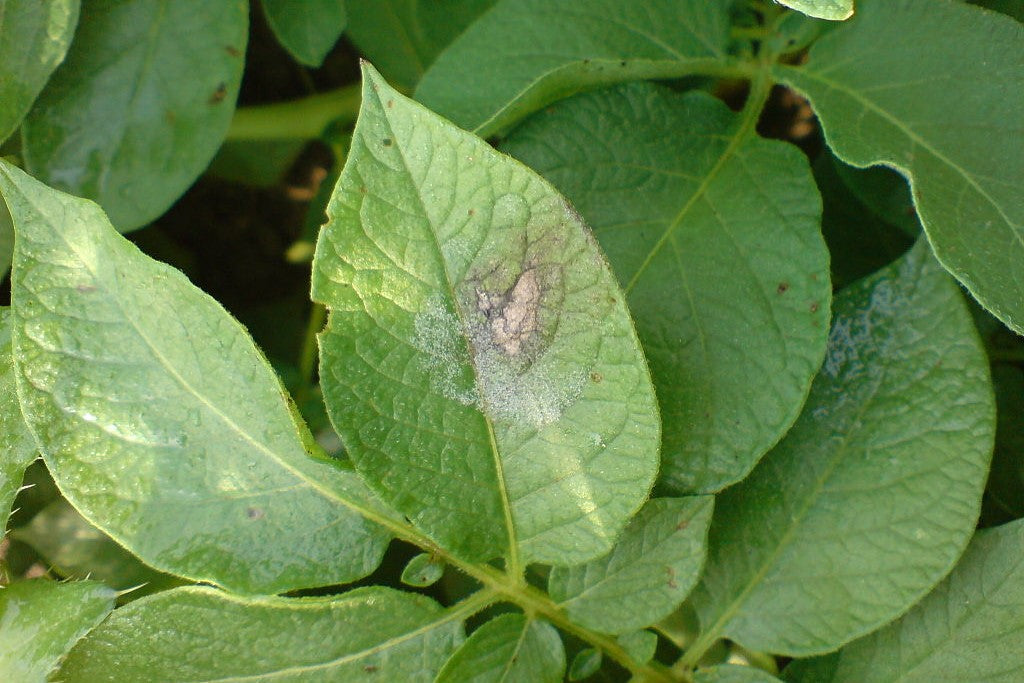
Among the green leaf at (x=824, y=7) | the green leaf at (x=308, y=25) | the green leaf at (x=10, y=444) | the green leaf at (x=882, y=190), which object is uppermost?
the green leaf at (x=308, y=25)

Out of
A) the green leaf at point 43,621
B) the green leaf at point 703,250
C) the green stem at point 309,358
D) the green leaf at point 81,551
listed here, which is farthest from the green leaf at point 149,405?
the green stem at point 309,358

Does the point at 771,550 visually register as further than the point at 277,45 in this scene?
No

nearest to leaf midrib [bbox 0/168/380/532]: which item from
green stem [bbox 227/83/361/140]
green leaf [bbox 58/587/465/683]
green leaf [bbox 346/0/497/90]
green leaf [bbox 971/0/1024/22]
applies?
green leaf [bbox 58/587/465/683]

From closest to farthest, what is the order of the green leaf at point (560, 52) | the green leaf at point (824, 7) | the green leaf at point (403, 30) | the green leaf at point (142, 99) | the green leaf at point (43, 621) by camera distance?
the green leaf at point (824, 7), the green leaf at point (43, 621), the green leaf at point (560, 52), the green leaf at point (142, 99), the green leaf at point (403, 30)

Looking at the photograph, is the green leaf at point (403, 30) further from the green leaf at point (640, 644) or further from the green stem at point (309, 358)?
the green leaf at point (640, 644)

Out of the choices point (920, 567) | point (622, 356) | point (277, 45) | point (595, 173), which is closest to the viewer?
point (622, 356)

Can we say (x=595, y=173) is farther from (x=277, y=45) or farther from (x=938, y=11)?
(x=277, y=45)

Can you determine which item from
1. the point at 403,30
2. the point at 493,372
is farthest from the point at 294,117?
the point at 493,372

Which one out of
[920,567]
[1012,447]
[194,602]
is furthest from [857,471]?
[194,602]
